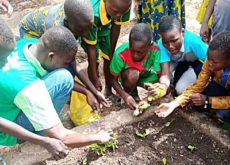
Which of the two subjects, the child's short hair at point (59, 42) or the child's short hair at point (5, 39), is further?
the child's short hair at point (59, 42)

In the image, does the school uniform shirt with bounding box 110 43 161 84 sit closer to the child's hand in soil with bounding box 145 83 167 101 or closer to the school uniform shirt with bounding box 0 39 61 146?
the child's hand in soil with bounding box 145 83 167 101

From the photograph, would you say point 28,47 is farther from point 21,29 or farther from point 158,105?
point 158,105

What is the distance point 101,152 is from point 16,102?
2.26 feet

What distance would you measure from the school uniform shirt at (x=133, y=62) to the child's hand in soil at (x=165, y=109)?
1.63 feet

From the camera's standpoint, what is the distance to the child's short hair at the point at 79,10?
116 inches

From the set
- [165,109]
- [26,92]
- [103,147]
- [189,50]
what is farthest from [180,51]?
[26,92]

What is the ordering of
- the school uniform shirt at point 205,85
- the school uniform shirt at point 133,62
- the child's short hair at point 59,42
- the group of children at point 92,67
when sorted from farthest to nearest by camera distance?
1. the school uniform shirt at point 133,62
2. the school uniform shirt at point 205,85
3. the child's short hair at point 59,42
4. the group of children at point 92,67

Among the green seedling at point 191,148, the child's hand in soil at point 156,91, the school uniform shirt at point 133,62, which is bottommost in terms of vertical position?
the green seedling at point 191,148

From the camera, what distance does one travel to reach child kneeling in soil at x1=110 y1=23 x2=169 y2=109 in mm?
3184

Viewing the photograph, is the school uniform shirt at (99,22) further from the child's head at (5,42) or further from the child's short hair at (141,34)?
the child's head at (5,42)

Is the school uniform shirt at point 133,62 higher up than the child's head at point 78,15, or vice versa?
the child's head at point 78,15

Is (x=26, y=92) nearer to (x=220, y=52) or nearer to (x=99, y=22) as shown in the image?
(x=99, y=22)

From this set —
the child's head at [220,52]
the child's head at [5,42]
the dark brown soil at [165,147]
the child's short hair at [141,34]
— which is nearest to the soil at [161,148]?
the dark brown soil at [165,147]

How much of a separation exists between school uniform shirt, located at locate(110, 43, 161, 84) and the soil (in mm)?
586
